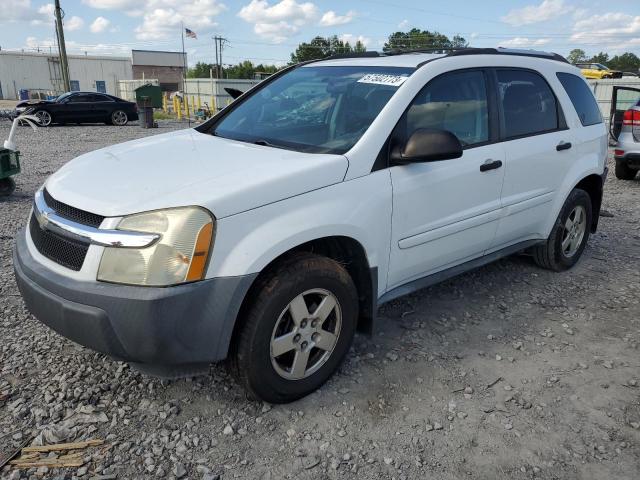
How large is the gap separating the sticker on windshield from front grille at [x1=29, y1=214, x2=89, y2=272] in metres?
1.95

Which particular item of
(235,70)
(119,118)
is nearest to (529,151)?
(119,118)

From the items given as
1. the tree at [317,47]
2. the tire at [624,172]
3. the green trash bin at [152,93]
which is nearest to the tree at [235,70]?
the tree at [317,47]

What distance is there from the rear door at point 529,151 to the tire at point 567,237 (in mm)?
234

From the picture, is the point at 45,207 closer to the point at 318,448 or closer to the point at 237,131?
the point at 237,131

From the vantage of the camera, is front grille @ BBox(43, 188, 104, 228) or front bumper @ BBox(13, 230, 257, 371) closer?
front bumper @ BBox(13, 230, 257, 371)

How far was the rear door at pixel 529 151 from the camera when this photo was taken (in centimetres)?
388

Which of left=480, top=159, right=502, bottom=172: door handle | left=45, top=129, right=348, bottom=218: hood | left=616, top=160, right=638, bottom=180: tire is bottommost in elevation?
left=616, top=160, right=638, bottom=180: tire

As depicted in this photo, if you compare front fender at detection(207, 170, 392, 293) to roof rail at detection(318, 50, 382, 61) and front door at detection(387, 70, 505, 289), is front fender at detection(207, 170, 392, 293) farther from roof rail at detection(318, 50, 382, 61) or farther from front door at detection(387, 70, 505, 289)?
roof rail at detection(318, 50, 382, 61)

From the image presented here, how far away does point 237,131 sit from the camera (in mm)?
3611

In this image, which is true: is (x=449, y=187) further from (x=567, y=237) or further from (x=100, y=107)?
(x=100, y=107)

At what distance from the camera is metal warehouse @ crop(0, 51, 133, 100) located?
53844 millimetres

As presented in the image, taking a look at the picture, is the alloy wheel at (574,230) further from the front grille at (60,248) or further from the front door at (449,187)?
the front grille at (60,248)

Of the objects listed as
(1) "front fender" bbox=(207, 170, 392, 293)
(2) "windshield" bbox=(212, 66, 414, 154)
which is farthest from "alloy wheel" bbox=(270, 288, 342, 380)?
(2) "windshield" bbox=(212, 66, 414, 154)

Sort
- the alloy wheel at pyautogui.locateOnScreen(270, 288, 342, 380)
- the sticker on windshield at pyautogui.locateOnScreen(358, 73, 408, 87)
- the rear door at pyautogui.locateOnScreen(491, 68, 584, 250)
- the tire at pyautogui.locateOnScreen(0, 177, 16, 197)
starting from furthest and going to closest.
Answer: the tire at pyautogui.locateOnScreen(0, 177, 16, 197), the rear door at pyautogui.locateOnScreen(491, 68, 584, 250), the sticker on windshield at pyautogui.locateOnScreen(358, 73, 408, 87), the alloy wheel at pyautogui.locateOnScreen(270, 288, 342, 380)
